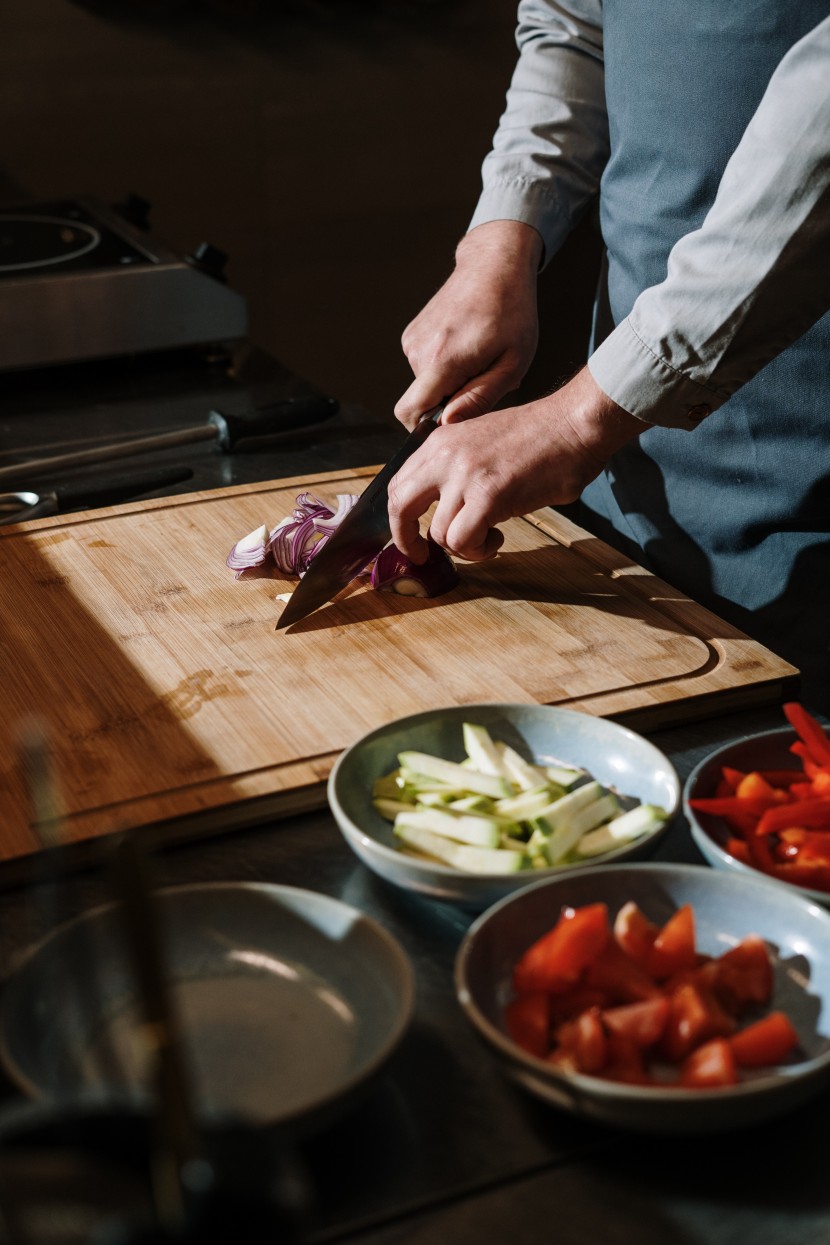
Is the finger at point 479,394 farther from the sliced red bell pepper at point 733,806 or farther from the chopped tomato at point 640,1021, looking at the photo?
the chopped tomato at point 640,1021

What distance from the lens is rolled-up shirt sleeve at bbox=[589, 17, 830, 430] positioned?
109cm

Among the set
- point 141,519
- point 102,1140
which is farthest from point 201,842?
point 141,519

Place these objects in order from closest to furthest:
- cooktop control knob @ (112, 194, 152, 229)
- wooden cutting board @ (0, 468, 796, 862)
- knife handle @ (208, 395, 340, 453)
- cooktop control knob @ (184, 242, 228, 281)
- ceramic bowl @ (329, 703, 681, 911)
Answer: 1. ceramic bowl @ (329, 703, 681, 911)
2. wooden cutting board @ (0, 468, 796, 862)
3. knife handle @ (208, 395, 340, 453)
4. cooktop control knob @ (184, 242, 228, 281)
5. cooktop control knob @ (112, 194, 152, 229)

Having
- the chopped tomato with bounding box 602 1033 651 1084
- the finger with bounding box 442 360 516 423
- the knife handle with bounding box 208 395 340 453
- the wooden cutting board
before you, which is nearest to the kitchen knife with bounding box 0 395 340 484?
the knife handle with bounding box 208 395 340 453

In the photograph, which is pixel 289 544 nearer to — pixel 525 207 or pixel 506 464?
pixel 506 464

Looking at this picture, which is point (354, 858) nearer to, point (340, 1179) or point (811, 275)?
point (340, 1179)

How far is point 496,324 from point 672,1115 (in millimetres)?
1076

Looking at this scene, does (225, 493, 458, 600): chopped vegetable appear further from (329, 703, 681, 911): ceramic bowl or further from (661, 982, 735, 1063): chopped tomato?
(661, 982, 735, 1063): chopped tomato

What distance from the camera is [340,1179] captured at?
67 centimetres

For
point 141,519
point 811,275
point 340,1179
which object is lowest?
point 141,519

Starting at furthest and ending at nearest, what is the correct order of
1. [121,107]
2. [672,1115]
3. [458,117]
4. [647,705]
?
[458,117] < [121,107] < [647,705] < [672,1115]

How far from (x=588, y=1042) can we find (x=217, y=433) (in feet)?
4.00

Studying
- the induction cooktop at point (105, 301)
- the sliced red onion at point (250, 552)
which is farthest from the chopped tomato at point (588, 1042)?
the induction cooktop at point (105, 301)

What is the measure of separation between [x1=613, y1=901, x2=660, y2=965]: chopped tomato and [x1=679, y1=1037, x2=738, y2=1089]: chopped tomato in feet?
0.23
